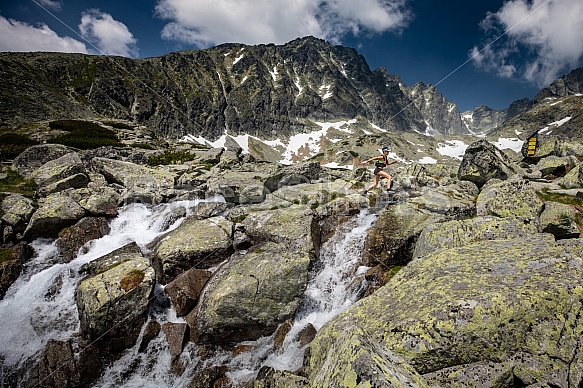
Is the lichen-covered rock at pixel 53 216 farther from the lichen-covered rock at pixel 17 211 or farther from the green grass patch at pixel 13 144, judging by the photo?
the green grass patch at pixel 13 144

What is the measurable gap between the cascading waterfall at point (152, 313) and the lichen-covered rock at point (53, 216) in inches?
31.2

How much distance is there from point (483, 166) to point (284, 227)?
1809cm

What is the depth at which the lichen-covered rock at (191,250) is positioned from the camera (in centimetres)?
1599

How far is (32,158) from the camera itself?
30266 millimetres

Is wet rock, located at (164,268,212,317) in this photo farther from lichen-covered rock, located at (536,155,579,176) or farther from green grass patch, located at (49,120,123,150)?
green grass patch, located at (49,120,123,150)

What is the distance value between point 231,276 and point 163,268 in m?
5.14

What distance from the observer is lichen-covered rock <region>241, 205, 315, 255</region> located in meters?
16.9

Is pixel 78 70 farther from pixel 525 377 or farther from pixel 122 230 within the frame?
pixel 525 377

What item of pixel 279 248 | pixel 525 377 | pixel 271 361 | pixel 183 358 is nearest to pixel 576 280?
pixel 525 377

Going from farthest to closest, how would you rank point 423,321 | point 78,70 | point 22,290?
1. point 78,70
2. point 22,290
3. point 423,321

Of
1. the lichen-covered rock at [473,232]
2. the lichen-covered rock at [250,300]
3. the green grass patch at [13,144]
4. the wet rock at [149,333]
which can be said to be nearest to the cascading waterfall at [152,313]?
the wet rock at [149,333]

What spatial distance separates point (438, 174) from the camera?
3344 cm

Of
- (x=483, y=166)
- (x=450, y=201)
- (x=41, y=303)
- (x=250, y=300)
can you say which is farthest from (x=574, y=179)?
(x=41, y=303)

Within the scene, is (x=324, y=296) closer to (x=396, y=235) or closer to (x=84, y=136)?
(x=396, y=235)
